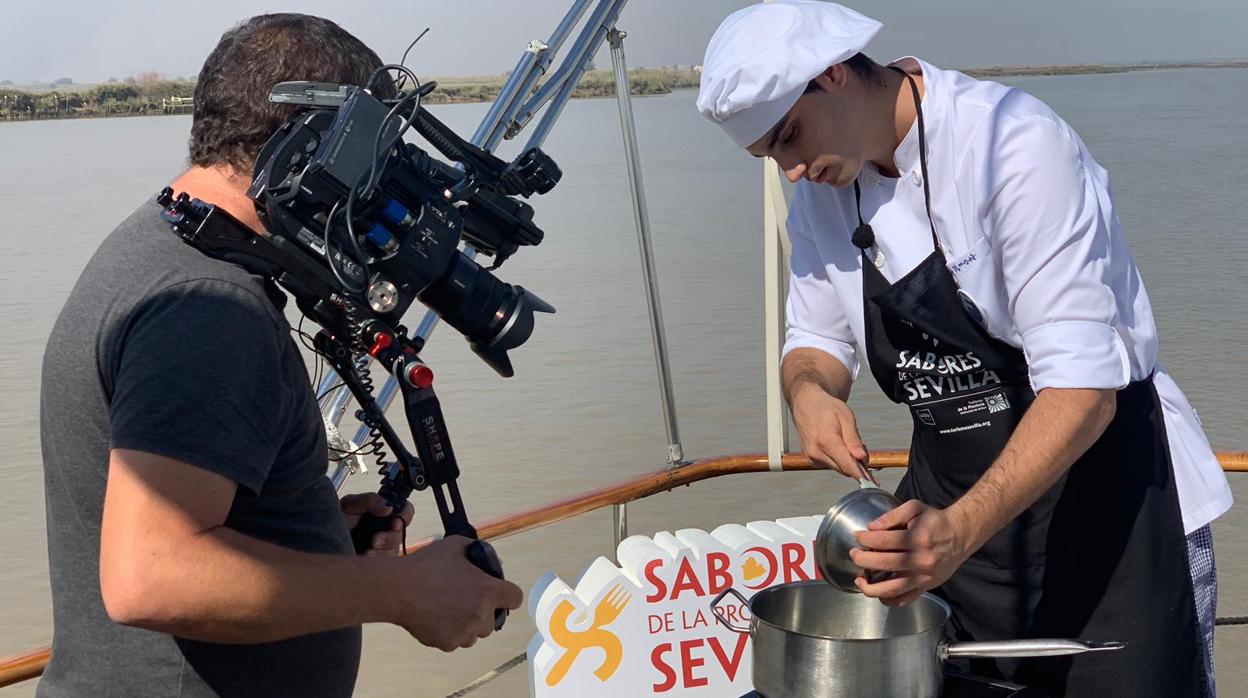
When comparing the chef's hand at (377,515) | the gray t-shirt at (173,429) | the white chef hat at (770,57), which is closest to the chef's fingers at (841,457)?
the white chef hat at (770,57)

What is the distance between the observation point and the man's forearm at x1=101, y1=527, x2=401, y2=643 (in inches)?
39.6

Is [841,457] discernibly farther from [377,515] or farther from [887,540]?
[377,515]

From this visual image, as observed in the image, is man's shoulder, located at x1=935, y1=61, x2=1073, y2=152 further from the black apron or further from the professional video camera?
the professional video camera

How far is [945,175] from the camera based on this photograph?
4.95 ft

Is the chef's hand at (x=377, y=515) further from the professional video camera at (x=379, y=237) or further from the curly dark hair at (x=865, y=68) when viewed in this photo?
the curly dark hair at (x=865, y=68)

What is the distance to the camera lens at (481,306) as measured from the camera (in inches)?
50.1

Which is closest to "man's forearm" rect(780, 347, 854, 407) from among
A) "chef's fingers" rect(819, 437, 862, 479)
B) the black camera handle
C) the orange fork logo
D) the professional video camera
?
"chef's fingers" rect(819, 437, 862, 479)

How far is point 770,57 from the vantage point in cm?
143

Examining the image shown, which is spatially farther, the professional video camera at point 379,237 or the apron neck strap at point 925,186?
the apron neck strap at point 925,186

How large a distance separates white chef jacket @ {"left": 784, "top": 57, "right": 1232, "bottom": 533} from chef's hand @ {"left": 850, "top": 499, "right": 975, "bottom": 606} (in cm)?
20

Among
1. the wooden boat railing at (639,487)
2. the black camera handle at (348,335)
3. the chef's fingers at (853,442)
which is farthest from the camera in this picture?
the wooden boat railing at (639,487)

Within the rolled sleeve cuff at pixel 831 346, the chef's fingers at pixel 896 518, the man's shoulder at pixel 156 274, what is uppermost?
the man's shoulder at pixel 156 274

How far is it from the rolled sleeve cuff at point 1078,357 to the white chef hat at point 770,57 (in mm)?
386

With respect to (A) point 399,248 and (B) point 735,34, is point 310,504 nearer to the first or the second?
(A) point 399,248
